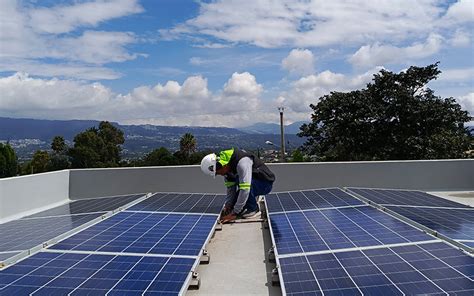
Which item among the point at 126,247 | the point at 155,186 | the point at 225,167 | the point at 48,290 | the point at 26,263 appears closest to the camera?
the point at 48,290

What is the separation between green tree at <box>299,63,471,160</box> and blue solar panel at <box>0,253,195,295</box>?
22.2 metres

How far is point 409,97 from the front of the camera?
25.4 m

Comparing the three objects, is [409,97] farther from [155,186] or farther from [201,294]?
[201,294]

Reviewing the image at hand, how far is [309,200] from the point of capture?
29.1 ft

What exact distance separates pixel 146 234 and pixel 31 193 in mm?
7326

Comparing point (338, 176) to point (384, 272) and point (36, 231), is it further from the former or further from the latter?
point (36, 231)

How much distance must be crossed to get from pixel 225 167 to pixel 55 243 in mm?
3796

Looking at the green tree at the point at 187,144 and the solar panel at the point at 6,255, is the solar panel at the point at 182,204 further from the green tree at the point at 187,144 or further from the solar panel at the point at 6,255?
the green tree at the point at 187,144

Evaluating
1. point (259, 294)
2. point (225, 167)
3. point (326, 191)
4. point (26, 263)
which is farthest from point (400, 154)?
point (26, 263)

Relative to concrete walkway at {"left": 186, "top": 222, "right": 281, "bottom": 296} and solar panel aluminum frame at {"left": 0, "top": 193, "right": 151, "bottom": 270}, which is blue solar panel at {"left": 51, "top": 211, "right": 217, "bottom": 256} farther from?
concrete walkway at {"left": 186, "top": 222, "right": 281, "bottom": 296}

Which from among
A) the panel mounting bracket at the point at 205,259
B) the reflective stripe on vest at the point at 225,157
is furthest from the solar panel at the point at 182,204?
the panel mounting bracket at the point at 205,259

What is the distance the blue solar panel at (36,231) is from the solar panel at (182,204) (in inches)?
48.3

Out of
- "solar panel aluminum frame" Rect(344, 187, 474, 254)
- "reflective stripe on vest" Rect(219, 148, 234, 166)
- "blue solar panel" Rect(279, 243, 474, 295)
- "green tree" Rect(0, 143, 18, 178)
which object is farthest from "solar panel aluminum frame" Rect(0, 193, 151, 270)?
"green tree" Rect(0, 143, 18, 178)

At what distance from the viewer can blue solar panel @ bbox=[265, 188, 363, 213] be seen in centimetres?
810
